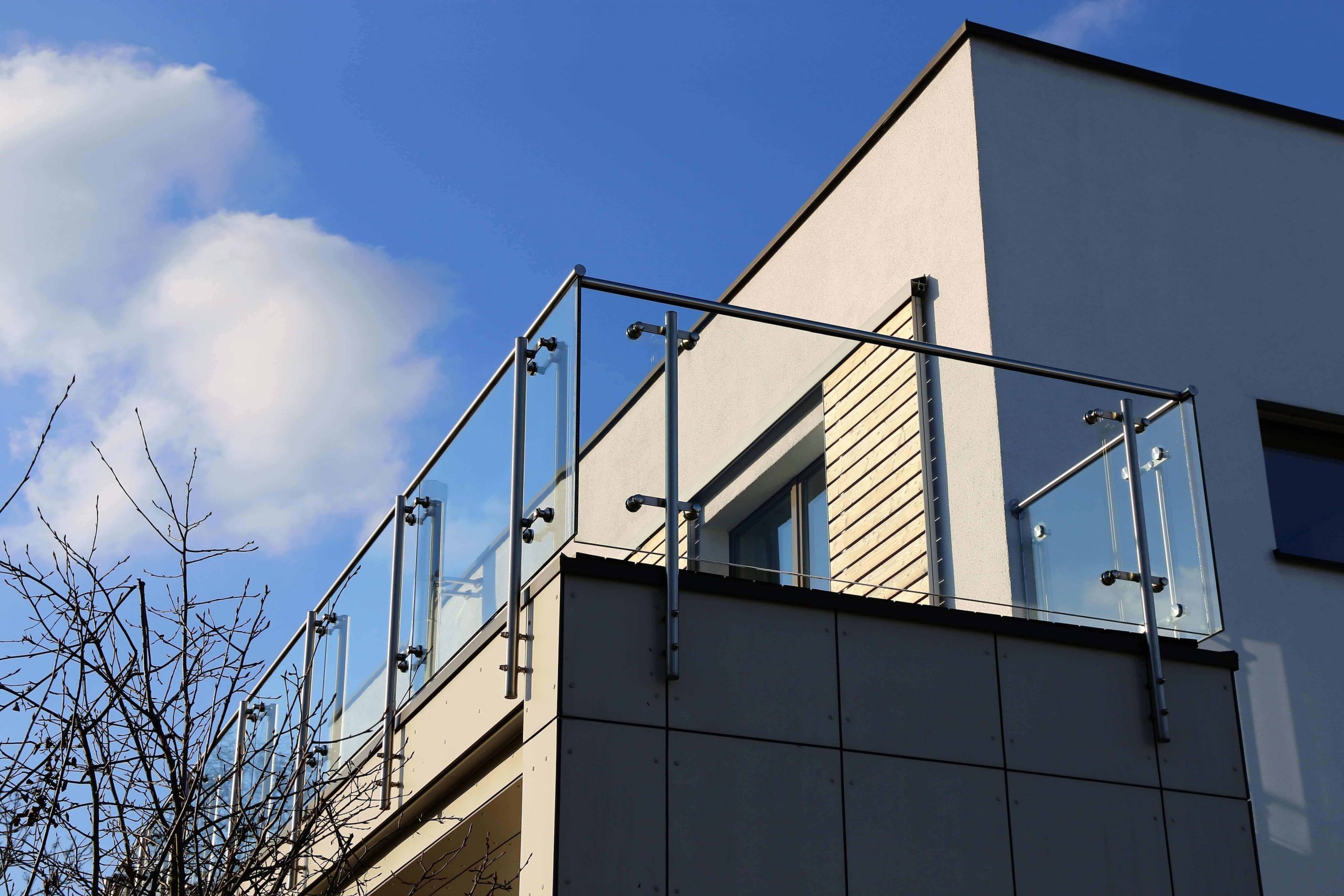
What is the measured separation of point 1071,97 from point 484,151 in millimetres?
6233

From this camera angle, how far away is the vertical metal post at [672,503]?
523cm

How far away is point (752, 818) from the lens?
515 cm

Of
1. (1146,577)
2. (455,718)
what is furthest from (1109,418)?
(455,718)

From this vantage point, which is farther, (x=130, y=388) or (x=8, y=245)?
(x=8, y=245)

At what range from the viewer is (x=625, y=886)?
4.88 metres

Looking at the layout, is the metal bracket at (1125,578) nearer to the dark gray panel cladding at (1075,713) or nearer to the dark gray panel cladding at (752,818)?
the dark gray panel cladding at (1075,713)

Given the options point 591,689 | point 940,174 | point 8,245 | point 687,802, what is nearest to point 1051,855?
point 687,802

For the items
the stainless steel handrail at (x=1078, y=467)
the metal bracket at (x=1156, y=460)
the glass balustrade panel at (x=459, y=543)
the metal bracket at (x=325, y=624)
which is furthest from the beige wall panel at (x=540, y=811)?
the metal bracket at (x=325, y=624)

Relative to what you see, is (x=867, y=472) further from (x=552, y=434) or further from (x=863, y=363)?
(x=552, y=434)

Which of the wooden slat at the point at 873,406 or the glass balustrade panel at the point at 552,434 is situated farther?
the wooden slat at the point at 873,406

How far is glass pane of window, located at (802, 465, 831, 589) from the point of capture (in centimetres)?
613

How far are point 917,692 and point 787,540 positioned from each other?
90 cm

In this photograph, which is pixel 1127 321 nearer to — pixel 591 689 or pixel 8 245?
pixel 591 689

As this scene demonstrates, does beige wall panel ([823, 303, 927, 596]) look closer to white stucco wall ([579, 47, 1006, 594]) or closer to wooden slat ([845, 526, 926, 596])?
wooden slat ([845, 526, 926, 596])
